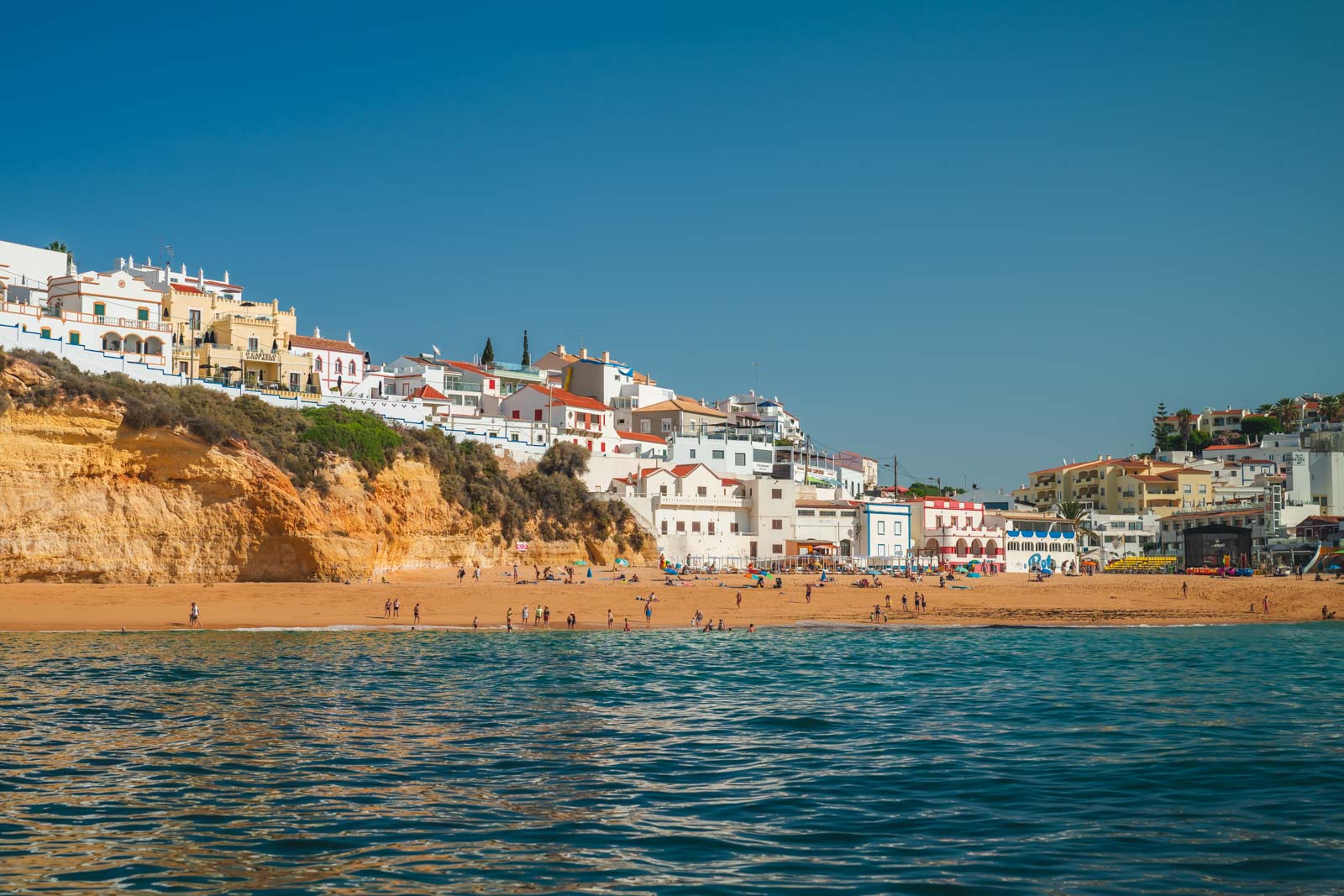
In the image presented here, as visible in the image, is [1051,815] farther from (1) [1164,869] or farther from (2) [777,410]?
(2) [777,410]

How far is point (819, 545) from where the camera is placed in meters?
71.1

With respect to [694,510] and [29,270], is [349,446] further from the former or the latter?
[29,270]

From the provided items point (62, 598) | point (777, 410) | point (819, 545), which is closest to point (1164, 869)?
point (62, 598)

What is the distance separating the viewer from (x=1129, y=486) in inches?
3927

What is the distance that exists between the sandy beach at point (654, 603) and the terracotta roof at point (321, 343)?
69.4 feet

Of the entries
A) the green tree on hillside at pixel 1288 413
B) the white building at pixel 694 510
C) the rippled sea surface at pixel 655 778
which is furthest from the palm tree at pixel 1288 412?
the rippled sea surface at pixel 655 778

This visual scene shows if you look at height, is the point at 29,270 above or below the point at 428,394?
above

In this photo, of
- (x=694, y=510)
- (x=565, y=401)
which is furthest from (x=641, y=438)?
(x=694, y=510)

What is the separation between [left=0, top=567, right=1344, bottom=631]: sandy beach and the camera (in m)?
40.4

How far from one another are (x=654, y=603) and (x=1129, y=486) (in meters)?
63.8

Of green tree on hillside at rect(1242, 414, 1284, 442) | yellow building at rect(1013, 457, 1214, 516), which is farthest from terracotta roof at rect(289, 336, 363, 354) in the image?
green tree on hillside at rect(1242, 414, 1284, 442)

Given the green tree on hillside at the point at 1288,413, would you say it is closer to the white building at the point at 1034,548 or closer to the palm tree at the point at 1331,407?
the palm tree at the point at 1331,407

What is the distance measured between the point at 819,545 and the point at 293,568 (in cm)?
3394

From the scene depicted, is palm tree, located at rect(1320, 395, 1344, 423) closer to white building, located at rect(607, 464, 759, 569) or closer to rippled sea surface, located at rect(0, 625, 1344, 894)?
white building, located at rect(607, 464, 759, 569)
